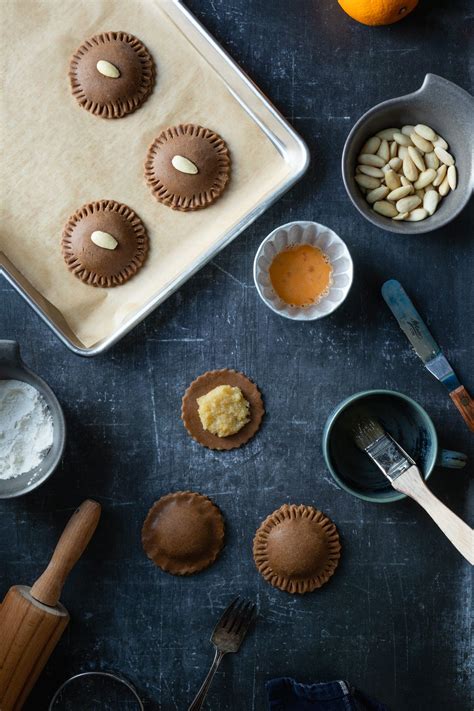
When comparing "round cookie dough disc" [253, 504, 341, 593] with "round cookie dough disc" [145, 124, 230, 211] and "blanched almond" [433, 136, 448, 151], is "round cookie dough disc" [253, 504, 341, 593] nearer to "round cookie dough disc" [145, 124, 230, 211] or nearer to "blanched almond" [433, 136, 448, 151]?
"round cookie dough disc" [145, 124, 230, 211]

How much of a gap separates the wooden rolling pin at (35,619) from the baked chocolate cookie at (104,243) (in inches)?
16.1

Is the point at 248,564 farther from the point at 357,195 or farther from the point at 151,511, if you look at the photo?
the point at 357,195

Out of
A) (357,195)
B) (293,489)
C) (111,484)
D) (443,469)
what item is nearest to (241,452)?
(293,489)

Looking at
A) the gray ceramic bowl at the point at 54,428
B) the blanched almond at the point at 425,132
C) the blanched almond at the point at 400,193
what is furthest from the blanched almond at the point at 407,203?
the gray ceramic bowl at the point at 54,428

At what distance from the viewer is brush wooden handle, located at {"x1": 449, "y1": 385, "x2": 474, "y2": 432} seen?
139cm

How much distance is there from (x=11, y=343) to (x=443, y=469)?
2.61 feet

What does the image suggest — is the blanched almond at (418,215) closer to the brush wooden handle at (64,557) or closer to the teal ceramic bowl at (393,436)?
the teal ceramic bowl at (393,436)

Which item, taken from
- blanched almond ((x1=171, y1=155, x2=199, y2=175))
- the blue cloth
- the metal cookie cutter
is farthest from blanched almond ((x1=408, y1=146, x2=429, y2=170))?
the metal cookie cutter

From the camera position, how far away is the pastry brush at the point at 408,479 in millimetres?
1287

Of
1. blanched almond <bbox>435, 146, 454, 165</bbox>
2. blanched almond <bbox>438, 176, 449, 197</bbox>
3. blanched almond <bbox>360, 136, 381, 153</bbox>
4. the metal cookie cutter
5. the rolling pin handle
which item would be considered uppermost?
the rolling pin handle

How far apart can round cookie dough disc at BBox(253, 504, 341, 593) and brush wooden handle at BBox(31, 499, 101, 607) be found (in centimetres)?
31

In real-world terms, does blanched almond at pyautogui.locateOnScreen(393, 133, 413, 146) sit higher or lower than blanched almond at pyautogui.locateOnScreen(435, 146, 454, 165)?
higher

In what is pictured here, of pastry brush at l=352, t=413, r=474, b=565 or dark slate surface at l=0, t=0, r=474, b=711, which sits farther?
dark slate surface at l=0, t=0, r=474, b=711

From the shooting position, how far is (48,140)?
1343 millimetres
